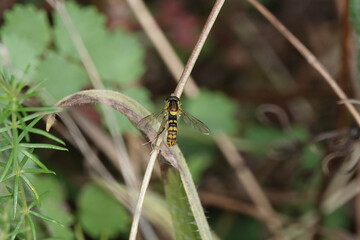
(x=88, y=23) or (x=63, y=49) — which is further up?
(x=88, y=23)

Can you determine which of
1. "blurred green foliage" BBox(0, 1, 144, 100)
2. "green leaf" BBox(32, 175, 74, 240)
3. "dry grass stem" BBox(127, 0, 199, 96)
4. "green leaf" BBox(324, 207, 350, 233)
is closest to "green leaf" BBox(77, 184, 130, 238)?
"green leaf" BBox(32, 175, 74, 240)

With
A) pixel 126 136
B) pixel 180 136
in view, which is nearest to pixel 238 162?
pixel 180 136

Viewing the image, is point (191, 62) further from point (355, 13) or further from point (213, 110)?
point (213, 110)

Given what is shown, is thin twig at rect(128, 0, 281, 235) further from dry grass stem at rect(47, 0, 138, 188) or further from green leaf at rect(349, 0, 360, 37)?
green leaf at rect(349, 0, 360, 37)

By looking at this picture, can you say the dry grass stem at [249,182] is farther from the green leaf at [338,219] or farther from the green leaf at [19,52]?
the green leaf at [19,52]

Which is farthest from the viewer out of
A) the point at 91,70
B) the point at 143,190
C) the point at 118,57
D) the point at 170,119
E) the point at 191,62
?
the point at 118,57

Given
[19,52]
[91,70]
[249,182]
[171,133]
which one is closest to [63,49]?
[91,70]

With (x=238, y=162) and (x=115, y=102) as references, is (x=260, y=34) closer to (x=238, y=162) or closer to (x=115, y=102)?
(x=238, y=162)

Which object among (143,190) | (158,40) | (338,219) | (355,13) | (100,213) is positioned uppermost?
(158,40)
